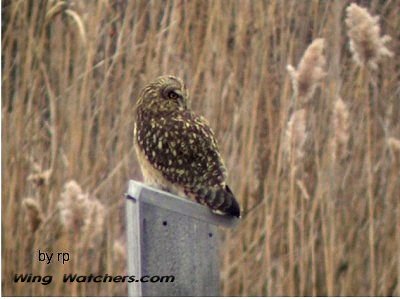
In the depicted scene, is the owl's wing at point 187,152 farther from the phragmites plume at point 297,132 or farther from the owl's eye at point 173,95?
the phragmites plume at point 297,132

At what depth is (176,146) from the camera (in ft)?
8.17

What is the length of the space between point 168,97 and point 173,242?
2.56 feet

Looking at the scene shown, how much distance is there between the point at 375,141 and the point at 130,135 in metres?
0.81

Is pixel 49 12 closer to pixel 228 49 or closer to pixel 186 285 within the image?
pixel 228 49

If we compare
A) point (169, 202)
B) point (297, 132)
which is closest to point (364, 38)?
point (297, 132)

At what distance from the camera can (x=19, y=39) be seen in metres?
3.34

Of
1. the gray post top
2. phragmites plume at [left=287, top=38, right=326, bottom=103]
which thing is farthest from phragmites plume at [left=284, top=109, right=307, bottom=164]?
the gray post top

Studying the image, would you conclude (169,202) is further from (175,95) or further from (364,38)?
(364,38)

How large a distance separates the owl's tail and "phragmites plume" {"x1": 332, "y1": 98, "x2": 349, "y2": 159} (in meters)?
0.72

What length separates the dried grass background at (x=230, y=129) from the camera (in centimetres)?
314

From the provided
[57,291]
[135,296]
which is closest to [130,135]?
[57,291]

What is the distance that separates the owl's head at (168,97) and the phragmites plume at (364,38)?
61cm

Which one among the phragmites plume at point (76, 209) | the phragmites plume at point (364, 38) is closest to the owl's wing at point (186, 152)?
the phragmites plume at point (76, 209)

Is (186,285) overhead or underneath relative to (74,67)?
underneath
